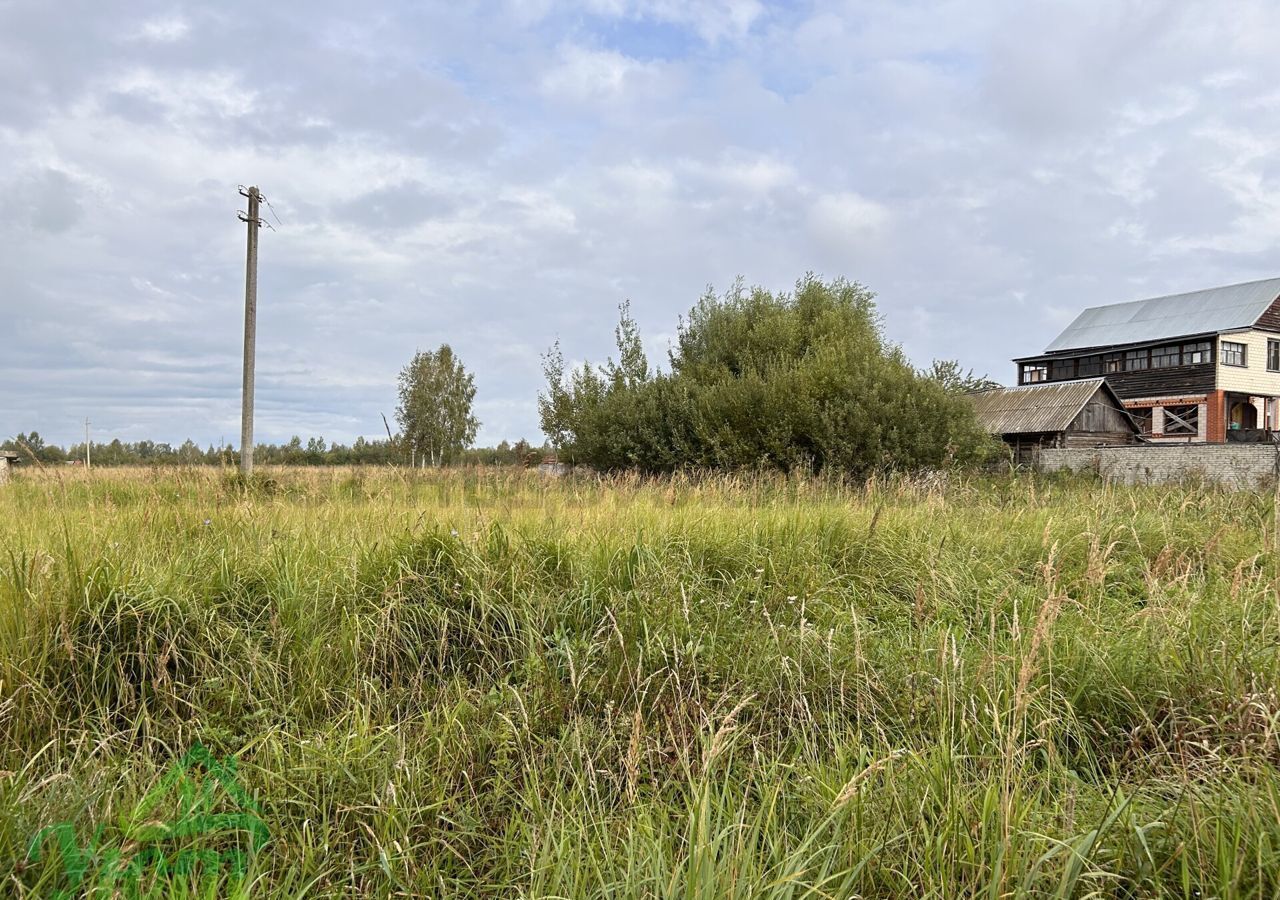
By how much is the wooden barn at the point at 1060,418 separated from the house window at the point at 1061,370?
894 cm

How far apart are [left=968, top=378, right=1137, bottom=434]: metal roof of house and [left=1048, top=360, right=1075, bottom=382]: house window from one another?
9195 millimetres

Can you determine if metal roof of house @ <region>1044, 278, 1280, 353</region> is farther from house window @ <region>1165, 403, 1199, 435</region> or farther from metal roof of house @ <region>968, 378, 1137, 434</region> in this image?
metal roof of house @ <region>968, 378, 1137, 434</region>

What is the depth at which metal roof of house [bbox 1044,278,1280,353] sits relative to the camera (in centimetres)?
3256

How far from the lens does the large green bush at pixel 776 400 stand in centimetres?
1572

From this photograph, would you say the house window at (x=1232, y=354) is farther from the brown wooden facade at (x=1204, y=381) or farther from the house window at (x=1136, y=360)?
the house window at (x=1136, y=360)

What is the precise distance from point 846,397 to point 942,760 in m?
14.5

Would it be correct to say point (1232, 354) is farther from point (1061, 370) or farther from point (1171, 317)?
point (1061, 370)

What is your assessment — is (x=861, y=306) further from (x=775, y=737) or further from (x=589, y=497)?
(x=775, y=737)

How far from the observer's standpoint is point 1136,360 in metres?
35.4

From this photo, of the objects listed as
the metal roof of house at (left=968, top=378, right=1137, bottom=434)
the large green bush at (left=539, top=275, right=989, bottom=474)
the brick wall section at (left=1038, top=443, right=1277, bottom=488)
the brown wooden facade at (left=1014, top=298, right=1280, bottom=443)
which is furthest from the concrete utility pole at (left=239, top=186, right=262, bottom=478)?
the brown wooden facade at (left=1014, top=298, right=1280, bottom=443)

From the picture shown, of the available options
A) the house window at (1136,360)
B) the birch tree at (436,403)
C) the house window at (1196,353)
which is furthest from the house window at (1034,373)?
the birch tree at (436,403)

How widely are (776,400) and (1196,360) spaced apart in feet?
91.1

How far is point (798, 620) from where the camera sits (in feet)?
Result: 13.5

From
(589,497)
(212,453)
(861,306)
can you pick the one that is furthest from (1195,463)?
(212,453)
